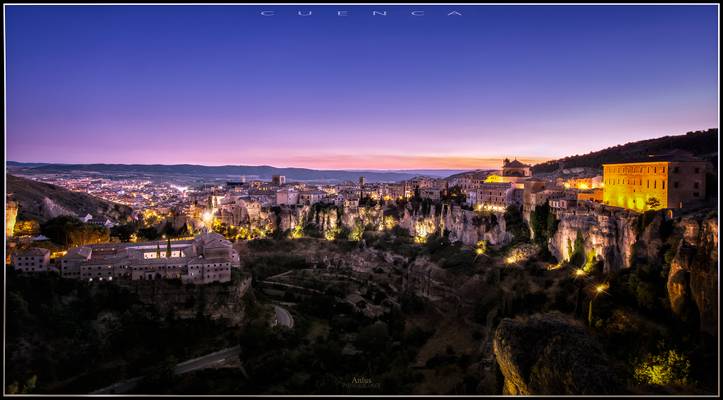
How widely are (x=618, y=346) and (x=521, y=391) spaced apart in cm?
461

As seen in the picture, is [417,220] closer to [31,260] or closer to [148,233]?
[148,233]

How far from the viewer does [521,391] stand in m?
5.27

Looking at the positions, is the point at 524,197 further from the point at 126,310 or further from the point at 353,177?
the point at 353,177

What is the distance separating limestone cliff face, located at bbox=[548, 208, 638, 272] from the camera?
Answer: 11742 millimetres

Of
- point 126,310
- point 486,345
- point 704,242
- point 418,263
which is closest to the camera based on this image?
point 704,242

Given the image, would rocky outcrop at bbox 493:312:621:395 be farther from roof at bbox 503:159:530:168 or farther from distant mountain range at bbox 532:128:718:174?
roof at bbox 503:159:530:168

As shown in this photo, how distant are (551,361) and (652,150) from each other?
3215 cm

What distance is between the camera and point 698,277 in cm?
745

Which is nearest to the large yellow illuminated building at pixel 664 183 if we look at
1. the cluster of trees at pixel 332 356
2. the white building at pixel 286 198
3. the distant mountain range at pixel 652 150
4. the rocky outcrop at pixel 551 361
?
the distant mountain range at pixel 652 150

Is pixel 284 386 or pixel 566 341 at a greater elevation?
pixel 566 341

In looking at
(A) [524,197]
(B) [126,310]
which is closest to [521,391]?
(B) [126,310]

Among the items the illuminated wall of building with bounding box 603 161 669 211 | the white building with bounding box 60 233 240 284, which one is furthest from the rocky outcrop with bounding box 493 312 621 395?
the white building with bounding box 60 233 240 284

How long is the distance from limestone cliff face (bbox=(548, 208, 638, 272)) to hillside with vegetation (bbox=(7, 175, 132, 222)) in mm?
22012

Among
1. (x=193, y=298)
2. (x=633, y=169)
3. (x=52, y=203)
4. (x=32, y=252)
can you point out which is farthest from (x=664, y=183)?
(x=52, y=203)
